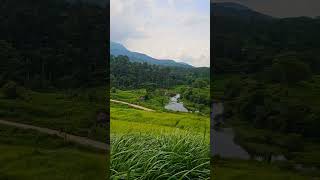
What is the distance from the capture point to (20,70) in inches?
172

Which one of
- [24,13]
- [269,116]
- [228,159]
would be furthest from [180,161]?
[24,13]

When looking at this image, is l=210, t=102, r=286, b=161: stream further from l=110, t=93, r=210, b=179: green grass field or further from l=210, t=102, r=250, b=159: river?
l=110, t=93, r=210, b=179: green grass field

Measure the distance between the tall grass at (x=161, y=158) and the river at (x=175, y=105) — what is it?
1.09 m

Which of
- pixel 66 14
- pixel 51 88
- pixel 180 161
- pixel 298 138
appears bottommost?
pixel 180 161

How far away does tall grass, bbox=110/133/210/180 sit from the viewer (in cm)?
474

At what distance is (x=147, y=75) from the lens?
6777 millimetres

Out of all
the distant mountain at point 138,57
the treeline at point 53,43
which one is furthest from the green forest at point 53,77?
the distant mountain at point 138,57

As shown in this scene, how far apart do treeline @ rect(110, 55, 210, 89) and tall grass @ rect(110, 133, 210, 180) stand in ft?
4.21

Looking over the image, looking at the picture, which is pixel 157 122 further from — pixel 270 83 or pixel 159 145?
pixel 270 83

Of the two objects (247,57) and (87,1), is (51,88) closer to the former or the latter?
(87,1)

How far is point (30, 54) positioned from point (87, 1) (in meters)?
0.79

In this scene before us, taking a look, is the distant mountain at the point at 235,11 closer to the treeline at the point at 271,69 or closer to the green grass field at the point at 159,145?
the treeline at the point at 271,69

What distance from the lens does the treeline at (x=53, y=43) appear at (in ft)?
14.2

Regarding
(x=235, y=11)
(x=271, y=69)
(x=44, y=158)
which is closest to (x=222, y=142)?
(x=271, y=69)
